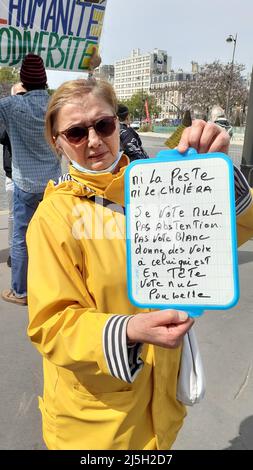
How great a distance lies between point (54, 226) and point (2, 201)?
6475mm

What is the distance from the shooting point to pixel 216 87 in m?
46.1

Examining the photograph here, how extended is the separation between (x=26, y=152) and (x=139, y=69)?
134702 mm

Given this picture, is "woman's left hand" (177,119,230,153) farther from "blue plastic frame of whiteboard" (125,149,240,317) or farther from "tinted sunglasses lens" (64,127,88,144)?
"tinted sunglasses lens" (64,127,88,144)

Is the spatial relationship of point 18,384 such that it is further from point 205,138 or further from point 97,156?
point 205,138

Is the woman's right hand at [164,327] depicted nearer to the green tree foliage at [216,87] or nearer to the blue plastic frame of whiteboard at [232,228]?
the blue plastic frame of whiteboard at [232,228]

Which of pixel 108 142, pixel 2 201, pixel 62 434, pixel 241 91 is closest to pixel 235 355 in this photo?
pixel 62 434

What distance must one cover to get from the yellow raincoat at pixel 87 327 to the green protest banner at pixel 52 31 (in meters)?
3.18

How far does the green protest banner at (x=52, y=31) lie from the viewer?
148 inches

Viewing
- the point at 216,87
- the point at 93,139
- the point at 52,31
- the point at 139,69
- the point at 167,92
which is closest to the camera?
the point at 93,139

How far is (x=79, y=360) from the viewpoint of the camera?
91 cm

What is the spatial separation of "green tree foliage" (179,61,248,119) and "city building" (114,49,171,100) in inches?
2926

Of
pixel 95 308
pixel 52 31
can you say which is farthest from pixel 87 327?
pixel 52 31

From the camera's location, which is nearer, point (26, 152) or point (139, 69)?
point (26, 152)

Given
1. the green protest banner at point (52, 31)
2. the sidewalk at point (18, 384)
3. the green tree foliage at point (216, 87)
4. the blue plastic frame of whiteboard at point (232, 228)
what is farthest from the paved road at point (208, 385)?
the green tree foliage at point (216, 87)
